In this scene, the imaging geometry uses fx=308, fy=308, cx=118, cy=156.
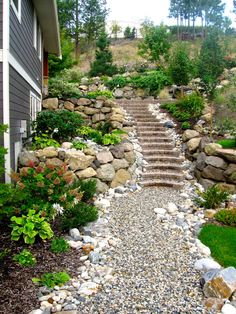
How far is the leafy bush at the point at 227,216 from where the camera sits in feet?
18.1

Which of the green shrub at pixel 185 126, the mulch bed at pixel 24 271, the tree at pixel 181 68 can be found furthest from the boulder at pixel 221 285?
the tree at pixel 181 68

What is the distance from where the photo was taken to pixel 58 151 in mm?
7020

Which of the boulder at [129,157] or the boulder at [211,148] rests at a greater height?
the boulder at [211,148]

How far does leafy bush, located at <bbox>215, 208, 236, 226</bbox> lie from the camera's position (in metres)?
5.52

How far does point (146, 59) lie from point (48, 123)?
51.3ft

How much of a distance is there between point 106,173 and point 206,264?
3758 mm

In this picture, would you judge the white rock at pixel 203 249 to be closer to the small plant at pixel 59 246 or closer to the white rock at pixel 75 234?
the white rock at pixel 75 234

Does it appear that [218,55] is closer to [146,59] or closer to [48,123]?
[48,123]

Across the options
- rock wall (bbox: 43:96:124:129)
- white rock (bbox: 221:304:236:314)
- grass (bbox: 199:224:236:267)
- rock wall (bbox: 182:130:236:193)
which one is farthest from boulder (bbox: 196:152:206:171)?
white rock (bbox: 221:304:236:314)

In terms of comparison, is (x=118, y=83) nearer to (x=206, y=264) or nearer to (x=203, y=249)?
(x=203, y=249)

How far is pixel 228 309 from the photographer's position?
10.6 ft

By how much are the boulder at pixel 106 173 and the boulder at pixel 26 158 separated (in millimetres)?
1471

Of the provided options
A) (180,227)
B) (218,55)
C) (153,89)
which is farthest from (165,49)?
(180,227)

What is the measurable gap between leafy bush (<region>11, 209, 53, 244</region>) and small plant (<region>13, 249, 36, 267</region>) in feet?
1.04
